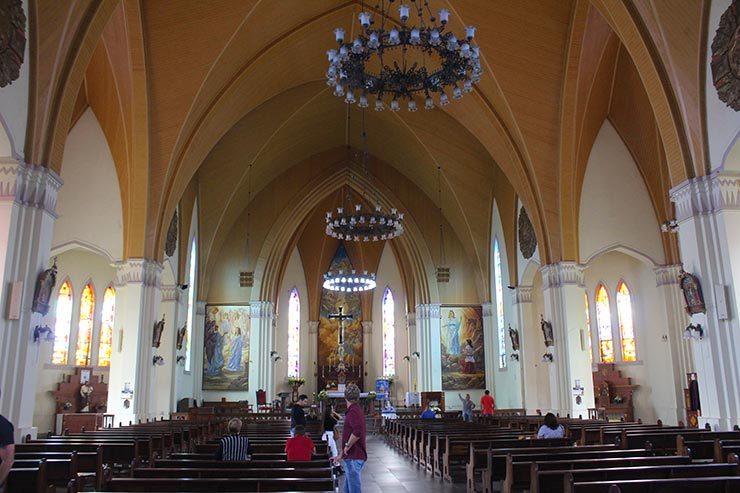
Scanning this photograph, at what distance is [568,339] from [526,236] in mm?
5536

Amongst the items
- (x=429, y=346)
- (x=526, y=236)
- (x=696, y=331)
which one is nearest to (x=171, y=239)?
(x=526, y=236)

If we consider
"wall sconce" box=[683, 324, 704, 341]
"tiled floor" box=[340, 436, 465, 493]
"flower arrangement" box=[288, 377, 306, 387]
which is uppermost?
"wall sconce" box=[683, 324, 704, 341]

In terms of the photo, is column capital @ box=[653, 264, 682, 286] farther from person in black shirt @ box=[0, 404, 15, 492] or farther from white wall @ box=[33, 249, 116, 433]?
person in black shirt @ box=[0, 404, 15, 492]

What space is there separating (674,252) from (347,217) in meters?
11.0

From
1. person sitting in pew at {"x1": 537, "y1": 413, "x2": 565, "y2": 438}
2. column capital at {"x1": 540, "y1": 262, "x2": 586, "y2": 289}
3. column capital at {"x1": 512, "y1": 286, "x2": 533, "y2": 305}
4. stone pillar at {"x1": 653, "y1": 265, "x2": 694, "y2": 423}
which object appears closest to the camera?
person sitting in pew at {"x1": 537, "y1": 413, "x2": 565, "y2": 438}

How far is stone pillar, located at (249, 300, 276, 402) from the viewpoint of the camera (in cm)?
2844

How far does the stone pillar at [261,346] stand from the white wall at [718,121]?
21.1 metres

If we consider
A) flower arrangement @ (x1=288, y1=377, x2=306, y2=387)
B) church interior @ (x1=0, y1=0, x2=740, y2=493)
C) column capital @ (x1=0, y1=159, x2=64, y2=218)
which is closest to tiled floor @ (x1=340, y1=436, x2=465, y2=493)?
church interior @ (x1=0, y1=0, x2=740, y2=493)

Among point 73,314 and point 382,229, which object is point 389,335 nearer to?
point 382,229

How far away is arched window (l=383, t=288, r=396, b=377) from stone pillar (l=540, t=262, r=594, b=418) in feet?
57.2

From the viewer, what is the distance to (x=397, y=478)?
1158 cm

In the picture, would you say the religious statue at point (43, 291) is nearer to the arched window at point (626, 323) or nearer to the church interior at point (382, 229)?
the church interior at point (382, 229)

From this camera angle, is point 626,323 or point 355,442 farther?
point 626,323

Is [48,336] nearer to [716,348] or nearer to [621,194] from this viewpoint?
[716,348]
